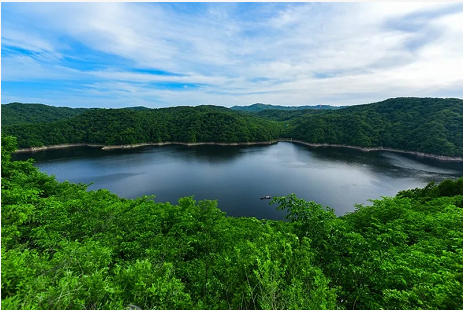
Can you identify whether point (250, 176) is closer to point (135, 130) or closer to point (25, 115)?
point (135, 130)

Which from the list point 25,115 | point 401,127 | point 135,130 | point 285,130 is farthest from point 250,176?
point 25,115

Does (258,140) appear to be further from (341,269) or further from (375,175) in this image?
(341,269)

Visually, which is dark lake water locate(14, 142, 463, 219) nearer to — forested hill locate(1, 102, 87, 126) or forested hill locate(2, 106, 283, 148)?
forested hill locate(2, 106, 283, 148)

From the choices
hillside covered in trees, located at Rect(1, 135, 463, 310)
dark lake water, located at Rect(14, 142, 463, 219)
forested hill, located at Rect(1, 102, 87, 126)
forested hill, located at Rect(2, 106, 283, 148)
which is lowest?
dark lake water, located at Rect(14, 142, 463, 219)

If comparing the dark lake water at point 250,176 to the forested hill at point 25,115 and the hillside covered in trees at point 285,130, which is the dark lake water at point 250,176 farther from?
the forested hill at point 25,115

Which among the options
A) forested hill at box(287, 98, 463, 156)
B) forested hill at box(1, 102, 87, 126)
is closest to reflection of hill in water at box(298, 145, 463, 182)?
forested hill at box(287, 98, 463, 156)

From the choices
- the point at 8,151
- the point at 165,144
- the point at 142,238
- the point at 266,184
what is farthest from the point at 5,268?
the point at 165,144

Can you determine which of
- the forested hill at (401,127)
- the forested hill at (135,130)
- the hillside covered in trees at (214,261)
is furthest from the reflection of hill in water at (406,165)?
the hillside covered in trees at (214,261)
